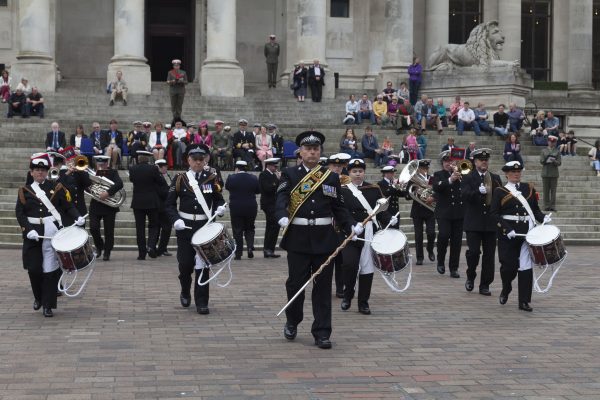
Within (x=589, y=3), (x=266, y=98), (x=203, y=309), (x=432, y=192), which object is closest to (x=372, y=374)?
(x=203, y=309)

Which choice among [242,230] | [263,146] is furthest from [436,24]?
[242,230]

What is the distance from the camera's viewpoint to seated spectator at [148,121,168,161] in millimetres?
26656

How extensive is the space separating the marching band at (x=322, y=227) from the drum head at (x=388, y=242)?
0.06 ft

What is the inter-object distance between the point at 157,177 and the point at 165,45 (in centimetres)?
2526

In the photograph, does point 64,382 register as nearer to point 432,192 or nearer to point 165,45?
point 432,192

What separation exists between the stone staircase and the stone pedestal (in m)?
2.91

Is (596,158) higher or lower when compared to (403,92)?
lower

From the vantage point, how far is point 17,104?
31.8 meters

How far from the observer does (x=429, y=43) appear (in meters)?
45.6

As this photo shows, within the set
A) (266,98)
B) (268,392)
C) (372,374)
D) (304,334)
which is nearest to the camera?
(268,392)

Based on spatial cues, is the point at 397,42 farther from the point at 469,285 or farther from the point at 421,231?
the point at 469,285

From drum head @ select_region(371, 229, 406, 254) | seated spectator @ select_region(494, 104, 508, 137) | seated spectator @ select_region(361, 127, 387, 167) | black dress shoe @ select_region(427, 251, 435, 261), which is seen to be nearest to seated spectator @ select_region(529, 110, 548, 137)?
seated spectator @ select_region(494, 104, 508, 137)

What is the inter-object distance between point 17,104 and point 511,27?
22425 millimetres

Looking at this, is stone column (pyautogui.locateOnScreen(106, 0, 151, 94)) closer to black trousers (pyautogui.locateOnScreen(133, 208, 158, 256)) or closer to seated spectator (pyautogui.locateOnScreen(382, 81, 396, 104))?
seated spectator (pyautogui.locateOnScreen(382, 81, 396, 104))
